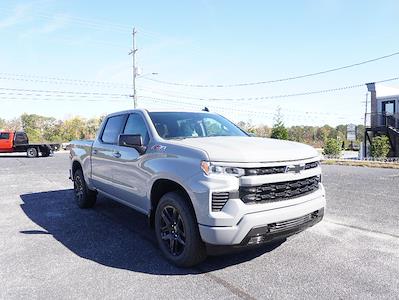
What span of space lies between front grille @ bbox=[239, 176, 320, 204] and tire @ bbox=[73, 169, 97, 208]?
4199mm

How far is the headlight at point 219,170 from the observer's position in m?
3.51

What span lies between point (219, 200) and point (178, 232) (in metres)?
0.80

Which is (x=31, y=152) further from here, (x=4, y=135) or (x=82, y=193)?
(x=82, y=193)

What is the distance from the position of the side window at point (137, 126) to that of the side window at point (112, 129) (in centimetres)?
27

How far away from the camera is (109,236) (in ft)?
16.8

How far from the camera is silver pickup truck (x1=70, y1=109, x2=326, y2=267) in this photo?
3473 millimetres

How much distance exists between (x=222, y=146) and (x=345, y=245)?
7.28ft

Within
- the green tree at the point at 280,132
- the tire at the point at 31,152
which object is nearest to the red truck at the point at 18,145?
the tire at the point at 31,152

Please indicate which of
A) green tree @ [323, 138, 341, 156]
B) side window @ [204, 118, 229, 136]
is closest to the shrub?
green tree @ [323, 138, 341, 156]

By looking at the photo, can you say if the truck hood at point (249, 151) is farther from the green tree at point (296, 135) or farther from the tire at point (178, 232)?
the green tree at point (296, 135)

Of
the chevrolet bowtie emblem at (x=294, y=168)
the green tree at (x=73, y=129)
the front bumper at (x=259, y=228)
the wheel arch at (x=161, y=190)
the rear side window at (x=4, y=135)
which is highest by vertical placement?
the green tree at (x=73, y=129)

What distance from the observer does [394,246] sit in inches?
178

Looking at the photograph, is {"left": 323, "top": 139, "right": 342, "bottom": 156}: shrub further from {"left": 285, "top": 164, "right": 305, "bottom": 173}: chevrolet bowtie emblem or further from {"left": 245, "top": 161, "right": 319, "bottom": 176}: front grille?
{"left": 245, "top": 161, "right": 319, "bottom": 176}: front grille

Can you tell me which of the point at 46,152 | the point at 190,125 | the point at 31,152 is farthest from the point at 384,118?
the point at 190,125
